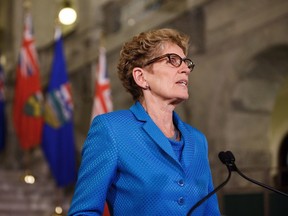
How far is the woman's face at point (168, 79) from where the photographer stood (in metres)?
2.10

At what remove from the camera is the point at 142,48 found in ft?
7.05

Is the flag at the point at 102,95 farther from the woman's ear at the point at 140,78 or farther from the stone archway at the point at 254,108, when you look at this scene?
the woman's ear at the point at 140,78

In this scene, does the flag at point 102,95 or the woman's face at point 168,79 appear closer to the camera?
the woman's face at point 168,79

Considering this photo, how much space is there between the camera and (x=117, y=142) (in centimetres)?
198

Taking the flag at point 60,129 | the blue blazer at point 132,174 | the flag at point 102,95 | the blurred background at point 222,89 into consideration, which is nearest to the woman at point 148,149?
the blue blazer at point 132,174

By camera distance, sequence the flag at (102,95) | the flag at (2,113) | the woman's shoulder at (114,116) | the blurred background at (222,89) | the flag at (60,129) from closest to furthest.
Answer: the woman's shoulder at (114,116) → the blurred background at (222,89) → the flag at (102,95) → the flag at (60,129) → the flag at (2,113)

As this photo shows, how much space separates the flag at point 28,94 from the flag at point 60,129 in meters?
0.52

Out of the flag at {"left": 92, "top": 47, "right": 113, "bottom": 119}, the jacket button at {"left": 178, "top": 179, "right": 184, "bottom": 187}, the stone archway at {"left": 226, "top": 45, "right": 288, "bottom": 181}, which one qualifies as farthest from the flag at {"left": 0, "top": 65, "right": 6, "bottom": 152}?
the jacket button at {"left": 178, "top": 179, "right": 184, "bottom": 187}

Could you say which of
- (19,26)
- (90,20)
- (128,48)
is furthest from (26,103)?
(128,48)

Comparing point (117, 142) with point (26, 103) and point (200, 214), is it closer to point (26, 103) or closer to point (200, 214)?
point (200, 214)

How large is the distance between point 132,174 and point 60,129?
9.51 m

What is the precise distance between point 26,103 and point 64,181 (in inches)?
72.9

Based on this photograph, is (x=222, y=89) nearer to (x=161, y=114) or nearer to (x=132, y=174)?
(x=161, y=114)

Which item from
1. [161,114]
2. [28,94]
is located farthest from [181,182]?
[28,94]
